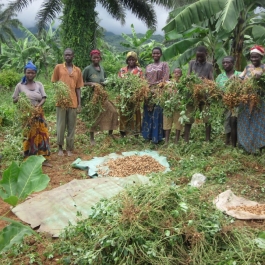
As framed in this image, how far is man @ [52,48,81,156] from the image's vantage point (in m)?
5.72

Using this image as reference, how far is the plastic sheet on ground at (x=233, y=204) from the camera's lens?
359 cm

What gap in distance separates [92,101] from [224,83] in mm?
2286

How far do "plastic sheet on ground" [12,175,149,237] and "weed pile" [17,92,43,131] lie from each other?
4.18 feet

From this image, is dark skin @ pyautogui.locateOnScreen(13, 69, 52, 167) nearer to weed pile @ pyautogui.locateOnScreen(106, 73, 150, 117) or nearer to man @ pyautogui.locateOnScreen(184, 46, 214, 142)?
weed pile @ pyautogui.locateOnScreen(106, 73, 150, 117)

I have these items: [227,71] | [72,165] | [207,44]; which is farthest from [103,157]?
[207,44]

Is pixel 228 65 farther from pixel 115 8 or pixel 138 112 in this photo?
pixel 115 8

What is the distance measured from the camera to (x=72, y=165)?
18.0 ft

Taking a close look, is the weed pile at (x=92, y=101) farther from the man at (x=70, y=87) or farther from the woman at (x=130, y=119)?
the woman at (x=130, y=119)

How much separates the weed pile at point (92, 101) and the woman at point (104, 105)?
90mm

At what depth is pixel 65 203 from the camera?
12.9 feet

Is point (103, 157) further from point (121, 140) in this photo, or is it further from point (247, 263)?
point (247, 263)

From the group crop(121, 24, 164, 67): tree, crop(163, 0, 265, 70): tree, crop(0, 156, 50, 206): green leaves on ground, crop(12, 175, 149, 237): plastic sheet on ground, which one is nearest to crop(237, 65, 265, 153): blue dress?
crop(12, 175, 149, 237): plastic sheet on ground

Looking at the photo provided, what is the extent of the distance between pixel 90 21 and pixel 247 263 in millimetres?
9381

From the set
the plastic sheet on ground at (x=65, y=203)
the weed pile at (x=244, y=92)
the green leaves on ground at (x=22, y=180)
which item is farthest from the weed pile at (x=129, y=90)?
the green leaves on ground at (x=22, y=180)
